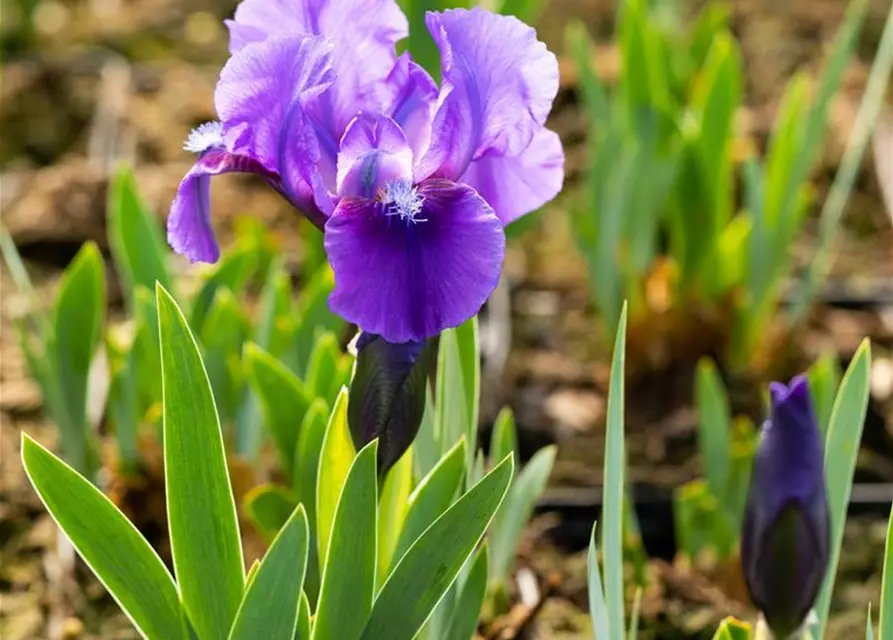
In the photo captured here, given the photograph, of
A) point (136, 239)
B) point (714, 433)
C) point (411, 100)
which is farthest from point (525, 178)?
point (136, 239)

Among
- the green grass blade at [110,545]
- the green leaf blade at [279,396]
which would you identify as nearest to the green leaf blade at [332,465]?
the green grass blade at [110,545]

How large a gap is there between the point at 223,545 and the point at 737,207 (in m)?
1.88

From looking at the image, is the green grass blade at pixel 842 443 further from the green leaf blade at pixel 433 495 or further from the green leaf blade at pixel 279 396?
the green leaf blade at pixel 279 396

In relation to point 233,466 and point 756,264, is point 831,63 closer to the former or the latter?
point 756,264

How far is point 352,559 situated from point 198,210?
28 cm

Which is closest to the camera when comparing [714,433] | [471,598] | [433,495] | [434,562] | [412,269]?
[412,269]

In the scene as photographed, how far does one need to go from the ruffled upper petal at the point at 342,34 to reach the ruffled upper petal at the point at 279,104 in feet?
0.15

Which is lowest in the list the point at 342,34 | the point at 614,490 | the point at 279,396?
the point at 279,396

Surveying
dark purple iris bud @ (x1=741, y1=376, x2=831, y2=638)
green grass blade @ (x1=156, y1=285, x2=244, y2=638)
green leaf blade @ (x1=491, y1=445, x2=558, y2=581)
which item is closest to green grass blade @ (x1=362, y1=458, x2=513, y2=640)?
green grass blade @ (x1=156, y1=285, x2=244, y2=638)

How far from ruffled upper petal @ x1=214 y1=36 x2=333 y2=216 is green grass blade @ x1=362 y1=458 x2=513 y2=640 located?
0.23 m

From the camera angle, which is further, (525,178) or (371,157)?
(525,178)

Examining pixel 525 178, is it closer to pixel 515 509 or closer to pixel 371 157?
pixel 371 157

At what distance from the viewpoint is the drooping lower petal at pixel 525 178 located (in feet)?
3.35

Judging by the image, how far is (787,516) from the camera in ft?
3.30
